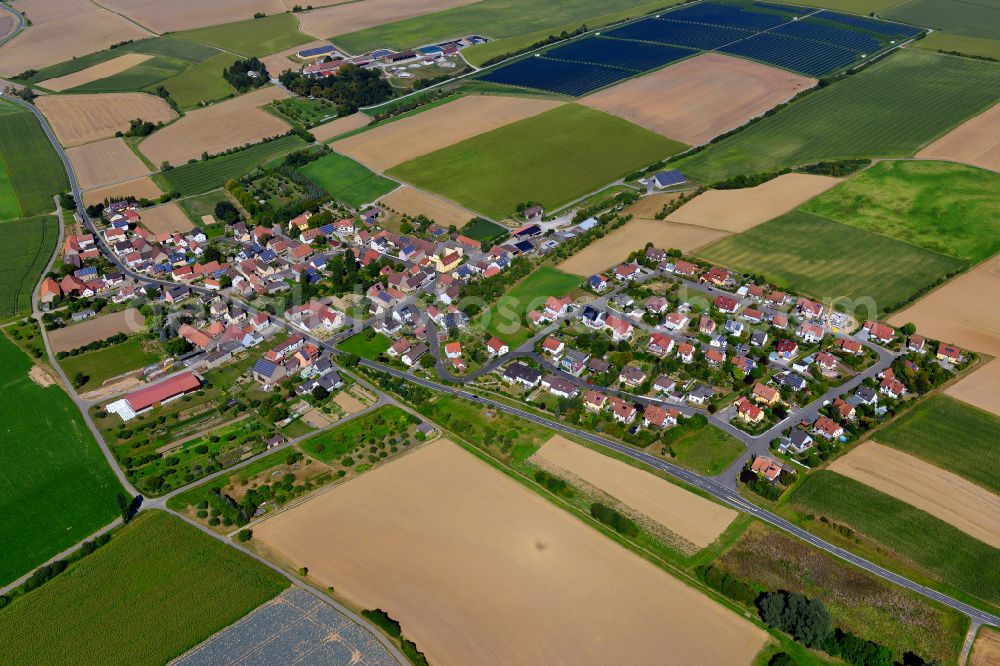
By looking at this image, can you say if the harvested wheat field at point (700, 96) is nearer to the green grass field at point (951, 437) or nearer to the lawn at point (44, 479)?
the green grass field at point (951, 437)

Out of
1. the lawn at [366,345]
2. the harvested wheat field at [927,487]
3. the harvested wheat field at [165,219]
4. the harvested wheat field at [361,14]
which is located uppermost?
the harvested wheat field at [361,14]

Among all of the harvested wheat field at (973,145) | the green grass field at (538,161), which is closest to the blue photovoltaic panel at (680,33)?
the green grass field at (538,161)

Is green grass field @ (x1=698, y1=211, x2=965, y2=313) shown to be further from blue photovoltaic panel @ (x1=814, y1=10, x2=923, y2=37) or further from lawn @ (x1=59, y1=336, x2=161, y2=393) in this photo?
blue photovoltaic panel @ (x1=814, y1=10, x2=923, y2=37)

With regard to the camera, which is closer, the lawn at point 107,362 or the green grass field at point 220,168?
the lawn at point 107,362

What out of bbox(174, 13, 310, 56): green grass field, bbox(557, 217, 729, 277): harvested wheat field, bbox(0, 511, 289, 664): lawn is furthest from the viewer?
bbox(174, 13, 310, 56): green grass field

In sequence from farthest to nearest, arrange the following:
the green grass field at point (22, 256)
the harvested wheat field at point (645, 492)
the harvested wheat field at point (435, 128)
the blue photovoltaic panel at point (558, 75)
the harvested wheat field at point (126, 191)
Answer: the blue photovoltaic panel at point (558, 75)
the harvested wheat field at point (435, 128)
the harvested wheat field at point (126, 191)
the green grass field at point (22, 256)
the harvested wheat field at point (645, 492)

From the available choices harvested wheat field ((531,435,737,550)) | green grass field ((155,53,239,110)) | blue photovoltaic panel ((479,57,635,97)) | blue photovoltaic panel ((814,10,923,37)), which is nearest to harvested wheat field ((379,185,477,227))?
blue photovoltaic panel ((479,57,635,97))

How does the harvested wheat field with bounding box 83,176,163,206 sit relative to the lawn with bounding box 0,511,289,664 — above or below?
above
